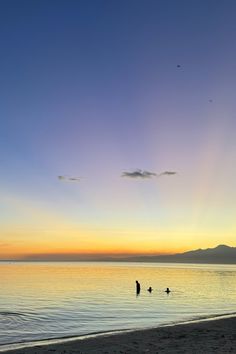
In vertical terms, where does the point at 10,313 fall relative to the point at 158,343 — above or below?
above

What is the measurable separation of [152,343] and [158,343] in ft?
1.19

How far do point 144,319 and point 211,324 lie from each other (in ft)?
37.0

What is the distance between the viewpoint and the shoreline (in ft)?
78.6

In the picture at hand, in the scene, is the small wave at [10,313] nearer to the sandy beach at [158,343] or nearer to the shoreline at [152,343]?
the shoreline at [152,343]

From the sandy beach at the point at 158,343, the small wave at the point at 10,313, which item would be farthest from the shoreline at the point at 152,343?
the small wave at the point at 10,313

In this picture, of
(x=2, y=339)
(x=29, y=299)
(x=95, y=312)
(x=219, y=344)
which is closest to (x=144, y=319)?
(x=95, y=312)

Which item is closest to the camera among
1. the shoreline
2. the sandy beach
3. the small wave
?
the sandy beach

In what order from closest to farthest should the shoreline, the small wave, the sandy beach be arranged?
1. the sandy beach
2. the shoreline
3. the small wave

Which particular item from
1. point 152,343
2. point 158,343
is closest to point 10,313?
point 152,343

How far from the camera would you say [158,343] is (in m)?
26.4

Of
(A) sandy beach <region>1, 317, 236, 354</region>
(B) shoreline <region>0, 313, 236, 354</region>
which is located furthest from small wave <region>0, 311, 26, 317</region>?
(A) sandy beach <region>1, 317, 236, 354</region>

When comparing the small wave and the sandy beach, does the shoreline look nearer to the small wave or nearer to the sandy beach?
the sandy beach

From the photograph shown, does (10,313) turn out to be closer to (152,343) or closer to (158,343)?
(152,343)

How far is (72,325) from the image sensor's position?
41.1 metres
